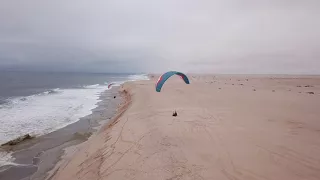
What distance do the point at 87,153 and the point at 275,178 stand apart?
21.5 ft

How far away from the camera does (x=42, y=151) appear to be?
935 cm

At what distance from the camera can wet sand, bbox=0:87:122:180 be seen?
24.0 feet

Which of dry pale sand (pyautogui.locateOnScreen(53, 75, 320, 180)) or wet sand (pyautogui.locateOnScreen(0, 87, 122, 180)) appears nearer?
dry pale sand (pyautogui.locateOnScreen(53, 75, 320, 180))

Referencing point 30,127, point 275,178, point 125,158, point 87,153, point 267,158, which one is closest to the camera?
point 275,178

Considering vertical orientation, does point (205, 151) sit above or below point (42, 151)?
above

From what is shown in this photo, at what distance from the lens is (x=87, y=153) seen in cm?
841

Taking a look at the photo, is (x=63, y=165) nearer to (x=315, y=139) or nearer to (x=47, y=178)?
(x=47, y=178)

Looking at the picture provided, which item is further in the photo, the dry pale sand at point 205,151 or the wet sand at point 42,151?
the wet sand at point 42,151

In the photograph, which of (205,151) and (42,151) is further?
(42,151)

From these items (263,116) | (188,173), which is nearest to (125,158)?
(188,173)

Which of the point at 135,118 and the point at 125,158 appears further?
the point at 135,118

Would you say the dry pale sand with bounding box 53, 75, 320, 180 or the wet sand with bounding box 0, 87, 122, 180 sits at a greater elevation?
the dry pale sand with bounding box 53, 75, 320, 180

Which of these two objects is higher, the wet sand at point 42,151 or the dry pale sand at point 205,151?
the dry pale sand at point 205,151

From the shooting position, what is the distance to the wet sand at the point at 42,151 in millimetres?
7312
